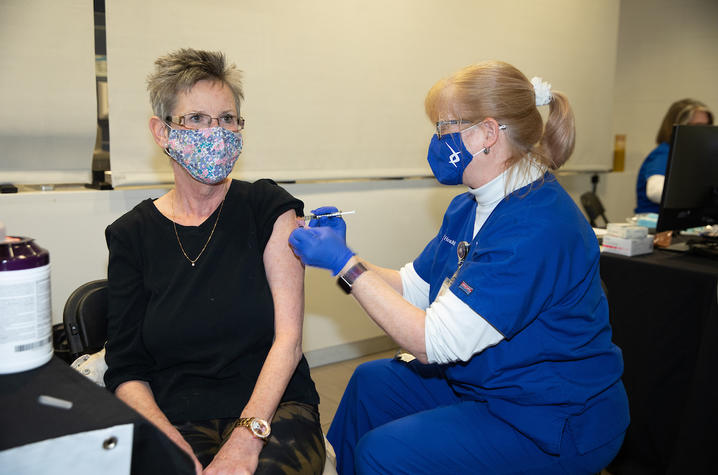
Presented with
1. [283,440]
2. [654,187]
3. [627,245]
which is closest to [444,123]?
[283,440]

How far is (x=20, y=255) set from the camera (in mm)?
757

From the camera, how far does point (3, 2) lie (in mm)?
2016

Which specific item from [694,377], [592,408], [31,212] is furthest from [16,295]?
[694,377]

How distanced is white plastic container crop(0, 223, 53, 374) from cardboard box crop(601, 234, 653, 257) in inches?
86.3

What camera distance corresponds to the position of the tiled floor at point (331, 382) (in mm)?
2662

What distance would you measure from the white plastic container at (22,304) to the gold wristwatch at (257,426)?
Result: 1.55ft

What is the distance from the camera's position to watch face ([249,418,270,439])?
116cm

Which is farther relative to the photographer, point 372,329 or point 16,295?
point 372,329

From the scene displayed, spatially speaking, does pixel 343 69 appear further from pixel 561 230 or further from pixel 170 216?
pixel 561 230

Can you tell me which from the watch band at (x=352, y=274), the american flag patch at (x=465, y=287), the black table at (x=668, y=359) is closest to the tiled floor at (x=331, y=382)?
the black table at (x=668, y=359)

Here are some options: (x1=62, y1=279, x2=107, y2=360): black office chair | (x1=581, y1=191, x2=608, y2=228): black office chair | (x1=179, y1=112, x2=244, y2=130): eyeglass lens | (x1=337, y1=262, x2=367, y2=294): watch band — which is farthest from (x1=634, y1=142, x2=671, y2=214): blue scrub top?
(x1=62, y1=279, x2=107, y2=360): black office chair

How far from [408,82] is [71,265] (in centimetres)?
199

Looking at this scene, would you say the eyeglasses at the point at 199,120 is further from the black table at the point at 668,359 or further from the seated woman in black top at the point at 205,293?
the black table at the point at 668,359

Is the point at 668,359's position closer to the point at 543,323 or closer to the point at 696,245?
the point at 696,245
